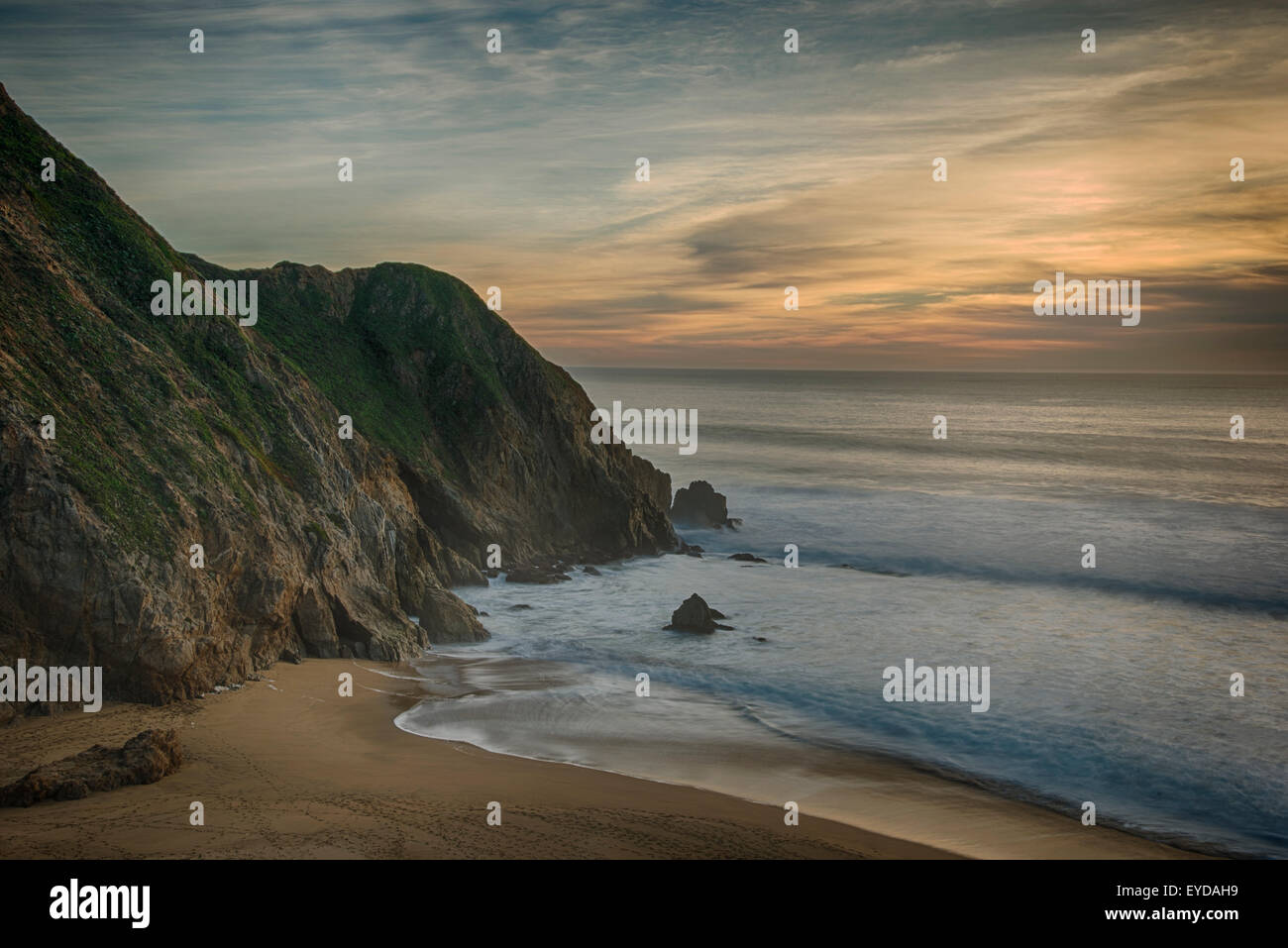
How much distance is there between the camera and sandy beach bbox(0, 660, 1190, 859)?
11.6 m

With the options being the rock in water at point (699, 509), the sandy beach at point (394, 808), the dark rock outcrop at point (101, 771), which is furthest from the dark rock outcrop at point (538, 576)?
the dark rock outcrop at point (101, 771)

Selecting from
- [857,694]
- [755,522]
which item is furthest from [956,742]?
[755,522]

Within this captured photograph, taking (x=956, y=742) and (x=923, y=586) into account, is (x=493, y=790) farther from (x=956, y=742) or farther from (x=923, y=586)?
(x=923, y=586)

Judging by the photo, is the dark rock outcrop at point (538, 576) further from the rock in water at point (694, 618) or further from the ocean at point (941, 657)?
the rock in water at point (694, 618)

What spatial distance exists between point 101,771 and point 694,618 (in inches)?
707

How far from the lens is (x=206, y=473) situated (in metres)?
20.5

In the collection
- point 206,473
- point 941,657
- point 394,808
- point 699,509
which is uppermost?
point 206,473

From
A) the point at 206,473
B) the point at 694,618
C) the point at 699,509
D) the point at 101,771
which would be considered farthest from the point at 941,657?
the point at 699,509

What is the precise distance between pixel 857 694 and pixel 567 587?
45.3 ft

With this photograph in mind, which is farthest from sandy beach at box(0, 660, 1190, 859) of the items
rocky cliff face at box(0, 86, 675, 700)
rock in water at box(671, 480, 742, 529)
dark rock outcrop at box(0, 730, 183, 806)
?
rock in water at box(671, 480, 742, 529)

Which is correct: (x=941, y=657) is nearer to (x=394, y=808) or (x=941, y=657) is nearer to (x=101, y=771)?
(x=394, y=808)

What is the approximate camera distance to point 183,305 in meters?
24.5

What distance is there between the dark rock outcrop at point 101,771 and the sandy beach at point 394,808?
0.25 meters

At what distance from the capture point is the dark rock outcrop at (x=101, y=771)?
12.2 m
